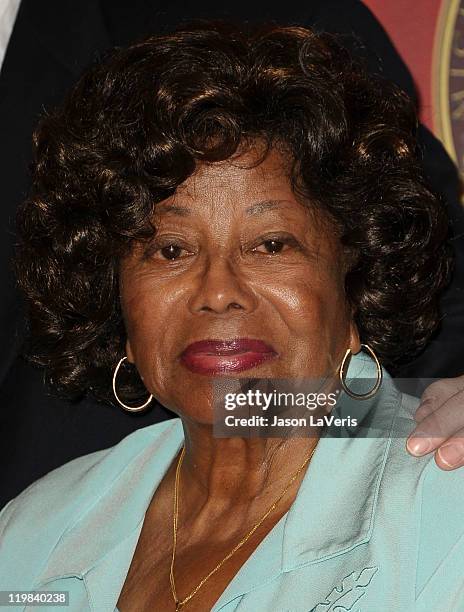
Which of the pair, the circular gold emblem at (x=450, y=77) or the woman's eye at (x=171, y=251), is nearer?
the woman's eye at (x=171, y=251)

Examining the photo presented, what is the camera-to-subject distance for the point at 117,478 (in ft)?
7.64

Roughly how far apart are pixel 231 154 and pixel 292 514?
593 millimetres

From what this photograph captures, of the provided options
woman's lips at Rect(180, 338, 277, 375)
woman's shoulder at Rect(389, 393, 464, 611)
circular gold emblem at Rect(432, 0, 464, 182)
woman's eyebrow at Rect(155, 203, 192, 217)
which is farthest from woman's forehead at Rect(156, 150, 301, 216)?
circular gold emblem at Rect(432, 0, 464, 182)

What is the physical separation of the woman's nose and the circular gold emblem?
2.85 feet

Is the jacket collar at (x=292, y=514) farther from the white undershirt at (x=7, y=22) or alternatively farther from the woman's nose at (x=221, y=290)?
the white undershirt at (x=7, y=22)

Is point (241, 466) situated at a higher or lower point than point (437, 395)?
lower

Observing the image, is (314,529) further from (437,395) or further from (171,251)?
(171,251)

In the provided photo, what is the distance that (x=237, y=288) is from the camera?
1.94 m

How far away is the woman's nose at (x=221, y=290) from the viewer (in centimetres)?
192

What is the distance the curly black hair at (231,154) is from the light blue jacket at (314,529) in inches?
8.5

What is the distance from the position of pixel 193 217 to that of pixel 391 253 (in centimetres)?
38

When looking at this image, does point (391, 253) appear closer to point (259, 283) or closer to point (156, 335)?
point (259, 283)

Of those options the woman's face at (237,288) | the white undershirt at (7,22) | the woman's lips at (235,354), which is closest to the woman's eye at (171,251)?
the woman's face at (237,288)

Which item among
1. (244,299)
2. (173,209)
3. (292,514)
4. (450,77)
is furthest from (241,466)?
(450,77)
